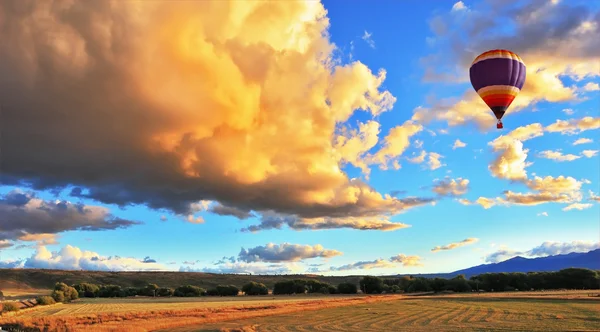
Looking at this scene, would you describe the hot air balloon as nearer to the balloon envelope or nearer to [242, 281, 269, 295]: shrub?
the balloon envelope

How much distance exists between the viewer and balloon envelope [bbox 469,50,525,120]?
57.5 meters

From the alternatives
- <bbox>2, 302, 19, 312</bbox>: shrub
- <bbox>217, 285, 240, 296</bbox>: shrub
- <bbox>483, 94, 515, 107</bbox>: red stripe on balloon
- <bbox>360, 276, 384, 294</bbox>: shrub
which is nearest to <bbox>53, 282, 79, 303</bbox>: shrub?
<bbox>2, 302, 19, 312</bbox>: shrub

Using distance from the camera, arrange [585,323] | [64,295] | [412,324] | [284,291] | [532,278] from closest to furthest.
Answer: [585,323] < [412,324] < [64,295] < [532,278] < [284,291]

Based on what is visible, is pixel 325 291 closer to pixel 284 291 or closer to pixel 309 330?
pixel 284 291

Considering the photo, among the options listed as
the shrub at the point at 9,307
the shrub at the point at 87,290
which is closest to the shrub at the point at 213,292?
the shrub at the point at 87,290

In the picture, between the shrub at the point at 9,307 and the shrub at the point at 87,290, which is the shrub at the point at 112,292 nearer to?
the shrub at the point at 87,290

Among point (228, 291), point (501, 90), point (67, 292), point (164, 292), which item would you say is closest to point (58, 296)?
point (67, 292)

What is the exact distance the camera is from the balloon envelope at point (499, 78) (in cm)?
5750

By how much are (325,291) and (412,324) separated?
124m

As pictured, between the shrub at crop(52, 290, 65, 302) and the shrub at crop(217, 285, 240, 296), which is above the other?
the shrub at crop(217, 285, 240, 296)

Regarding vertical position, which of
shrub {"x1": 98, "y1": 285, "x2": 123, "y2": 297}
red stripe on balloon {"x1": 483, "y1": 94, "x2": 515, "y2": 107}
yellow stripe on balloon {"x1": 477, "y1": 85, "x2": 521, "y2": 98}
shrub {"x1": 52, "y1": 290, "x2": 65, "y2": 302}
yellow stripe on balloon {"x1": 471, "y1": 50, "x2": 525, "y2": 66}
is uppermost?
yellow stripe on balloon {"x1": 471, "y1": 50, "x2": 525, "y2": 66}

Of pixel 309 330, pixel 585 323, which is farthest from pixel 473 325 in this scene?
pixel 309 330

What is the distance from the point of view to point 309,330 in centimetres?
4834

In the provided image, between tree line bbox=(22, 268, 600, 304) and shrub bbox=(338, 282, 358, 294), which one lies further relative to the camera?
shrub bbox=(338, 282, 358, 294)
